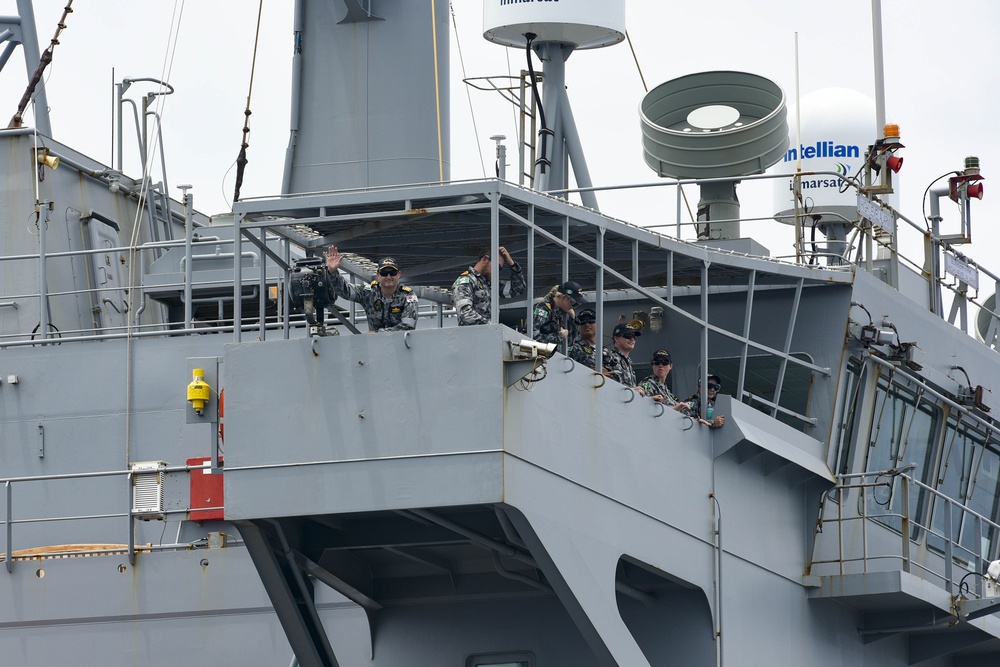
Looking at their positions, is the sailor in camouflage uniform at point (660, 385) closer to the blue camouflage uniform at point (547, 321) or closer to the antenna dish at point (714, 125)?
the blue camouflage uniform at point (547, 321)

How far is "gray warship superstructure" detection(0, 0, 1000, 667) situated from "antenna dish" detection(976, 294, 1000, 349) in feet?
6.22

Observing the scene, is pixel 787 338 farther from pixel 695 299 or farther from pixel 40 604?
pixel 40 604

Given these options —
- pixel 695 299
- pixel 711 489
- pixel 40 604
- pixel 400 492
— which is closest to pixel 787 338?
pixel 695 299

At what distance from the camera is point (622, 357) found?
45.5ft

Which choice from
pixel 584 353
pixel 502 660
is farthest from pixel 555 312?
pixel 502 660

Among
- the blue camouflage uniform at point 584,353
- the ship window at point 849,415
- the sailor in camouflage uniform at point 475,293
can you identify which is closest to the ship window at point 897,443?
the ship window at point 849,415

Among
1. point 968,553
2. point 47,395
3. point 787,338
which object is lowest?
point 968,553

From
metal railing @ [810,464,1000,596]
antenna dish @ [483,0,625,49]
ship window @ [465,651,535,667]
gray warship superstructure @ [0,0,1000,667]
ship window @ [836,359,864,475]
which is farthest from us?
antenna dish @ [483,0,625,49]

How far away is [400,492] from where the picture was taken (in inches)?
466

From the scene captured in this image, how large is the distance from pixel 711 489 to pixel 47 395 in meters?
7.35

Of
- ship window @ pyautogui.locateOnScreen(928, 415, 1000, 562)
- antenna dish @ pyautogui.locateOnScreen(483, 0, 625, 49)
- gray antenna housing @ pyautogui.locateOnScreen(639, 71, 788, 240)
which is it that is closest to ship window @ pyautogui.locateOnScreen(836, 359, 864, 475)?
ship window @ pyautogui.locateOnScreen(928, 415, 1000, 562)

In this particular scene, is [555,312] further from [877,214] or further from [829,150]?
[829,150]

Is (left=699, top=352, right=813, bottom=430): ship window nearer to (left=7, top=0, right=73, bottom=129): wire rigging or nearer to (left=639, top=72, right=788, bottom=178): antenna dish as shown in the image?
(left=639, top=72, right=788, bottom=178): antenna dish

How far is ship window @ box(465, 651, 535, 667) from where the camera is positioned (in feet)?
47.1
